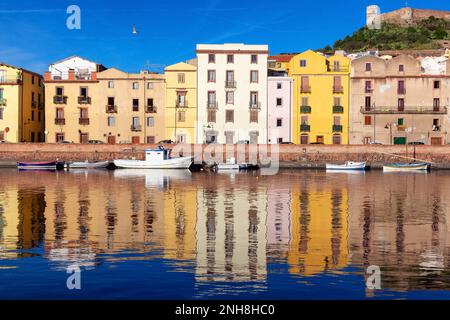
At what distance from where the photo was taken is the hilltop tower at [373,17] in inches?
6395

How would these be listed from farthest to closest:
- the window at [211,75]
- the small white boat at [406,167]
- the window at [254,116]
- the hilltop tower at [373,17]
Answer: the hilltop tower at [373,17]
the window at [254,116]
the window at [211,75]
the small white boat at [406,167]

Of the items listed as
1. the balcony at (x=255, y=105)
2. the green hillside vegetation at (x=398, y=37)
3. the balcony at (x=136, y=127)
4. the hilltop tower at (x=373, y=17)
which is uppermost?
the hilltop tower at (x=373, y=17)

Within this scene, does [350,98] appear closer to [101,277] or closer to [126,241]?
A: [126,241]

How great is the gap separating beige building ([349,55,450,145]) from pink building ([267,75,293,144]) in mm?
8374

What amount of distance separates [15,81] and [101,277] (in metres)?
74.2

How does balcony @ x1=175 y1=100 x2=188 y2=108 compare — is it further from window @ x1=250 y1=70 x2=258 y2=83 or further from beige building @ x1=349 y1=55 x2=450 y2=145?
beige building @ x1=349 y1=55 x2=450 y2=145

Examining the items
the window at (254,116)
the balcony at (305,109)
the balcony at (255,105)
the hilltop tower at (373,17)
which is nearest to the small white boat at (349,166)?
the balcony at (305,109)

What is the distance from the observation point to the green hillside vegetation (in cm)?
14325

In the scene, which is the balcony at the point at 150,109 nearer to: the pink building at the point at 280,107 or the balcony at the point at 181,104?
the balcony at the point at 181,104

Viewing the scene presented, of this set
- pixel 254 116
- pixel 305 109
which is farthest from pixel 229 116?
pixel 305 109

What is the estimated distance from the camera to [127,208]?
102ft

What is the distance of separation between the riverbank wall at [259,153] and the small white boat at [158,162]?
3721mm

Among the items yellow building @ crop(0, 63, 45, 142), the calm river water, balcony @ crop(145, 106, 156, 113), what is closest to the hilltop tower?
balcony @ crop(145, 106, 156, 113)

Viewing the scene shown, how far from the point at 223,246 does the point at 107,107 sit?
67312 mm
